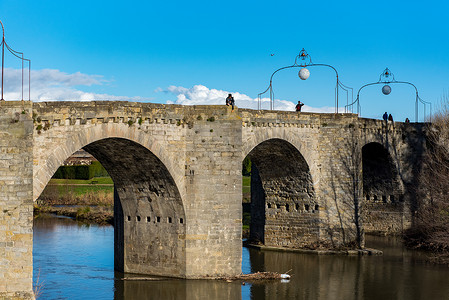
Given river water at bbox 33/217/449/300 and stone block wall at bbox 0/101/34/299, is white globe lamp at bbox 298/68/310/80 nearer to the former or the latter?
river water at bbox 33/217/449/300

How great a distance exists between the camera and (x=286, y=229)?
108ft

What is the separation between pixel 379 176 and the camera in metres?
39.0

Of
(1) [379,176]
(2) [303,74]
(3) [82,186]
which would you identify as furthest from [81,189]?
(2) [303,74]

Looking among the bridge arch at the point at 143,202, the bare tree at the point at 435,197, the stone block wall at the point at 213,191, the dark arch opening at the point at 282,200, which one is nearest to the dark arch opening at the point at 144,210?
the bridge arch at the point at 143,202

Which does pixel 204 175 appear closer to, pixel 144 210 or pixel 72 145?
pixel 144 210

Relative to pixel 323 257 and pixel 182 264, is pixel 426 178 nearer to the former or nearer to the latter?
pixel 323 257

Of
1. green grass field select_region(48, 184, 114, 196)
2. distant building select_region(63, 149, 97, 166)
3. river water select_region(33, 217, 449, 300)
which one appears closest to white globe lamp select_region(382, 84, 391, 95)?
river water select_region(33, 217, 449, 300)

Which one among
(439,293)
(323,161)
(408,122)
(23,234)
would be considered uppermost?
(408,122)

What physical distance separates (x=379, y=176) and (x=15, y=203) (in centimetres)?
2563

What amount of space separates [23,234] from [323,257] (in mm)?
16821

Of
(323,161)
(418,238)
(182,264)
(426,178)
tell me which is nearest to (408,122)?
(426,178)

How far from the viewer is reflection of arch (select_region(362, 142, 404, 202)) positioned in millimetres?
37875

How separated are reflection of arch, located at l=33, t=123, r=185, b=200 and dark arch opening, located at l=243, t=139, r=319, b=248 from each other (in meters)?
8.52

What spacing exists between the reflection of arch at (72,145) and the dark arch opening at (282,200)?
8.52 metres
